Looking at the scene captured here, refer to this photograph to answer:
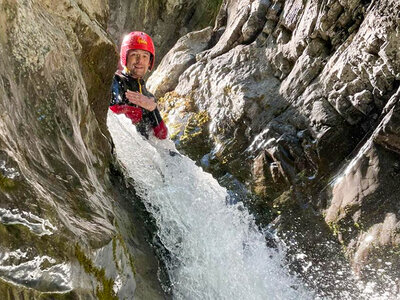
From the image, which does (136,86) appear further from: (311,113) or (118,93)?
(311,113)

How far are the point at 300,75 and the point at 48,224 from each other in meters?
5.70

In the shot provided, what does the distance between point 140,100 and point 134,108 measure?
38 cm

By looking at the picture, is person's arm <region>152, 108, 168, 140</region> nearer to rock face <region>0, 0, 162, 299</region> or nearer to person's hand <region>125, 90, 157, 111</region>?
person's hand <region>125, 90, 157, 111</region>

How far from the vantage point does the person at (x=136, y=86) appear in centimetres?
557

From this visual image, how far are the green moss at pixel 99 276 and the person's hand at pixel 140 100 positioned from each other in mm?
3601

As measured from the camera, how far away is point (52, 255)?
1555 millimetres

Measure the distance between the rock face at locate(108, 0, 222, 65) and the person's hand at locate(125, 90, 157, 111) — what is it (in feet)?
34.0

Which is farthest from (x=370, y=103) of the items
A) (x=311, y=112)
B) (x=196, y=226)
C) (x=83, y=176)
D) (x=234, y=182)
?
(x=83, y=176)

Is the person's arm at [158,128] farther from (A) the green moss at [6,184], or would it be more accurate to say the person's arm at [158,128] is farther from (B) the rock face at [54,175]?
(A) the green moss at [6,184]

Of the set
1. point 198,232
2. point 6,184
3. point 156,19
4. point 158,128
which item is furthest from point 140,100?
point 156,19

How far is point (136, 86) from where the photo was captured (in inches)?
226

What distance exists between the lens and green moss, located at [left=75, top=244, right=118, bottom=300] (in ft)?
5.78

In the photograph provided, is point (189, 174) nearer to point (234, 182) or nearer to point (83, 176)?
point (234, 182)

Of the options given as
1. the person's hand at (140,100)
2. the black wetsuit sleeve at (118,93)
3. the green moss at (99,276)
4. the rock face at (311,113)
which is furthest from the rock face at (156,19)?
the green moss at (99,276)
